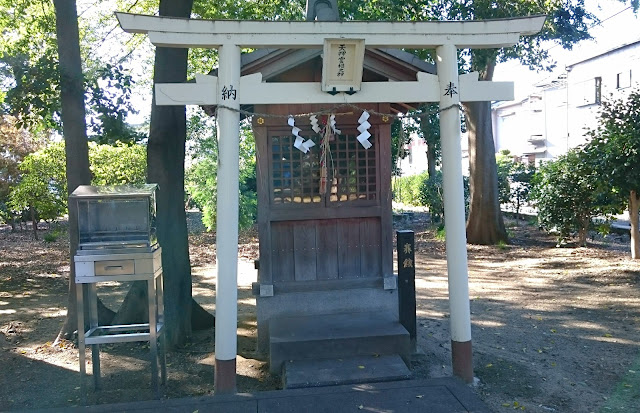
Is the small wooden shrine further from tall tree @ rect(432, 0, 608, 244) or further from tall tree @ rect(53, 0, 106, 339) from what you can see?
tall tree @ rect(432, 0, 608, 244)

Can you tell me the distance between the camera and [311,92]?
5355 mm

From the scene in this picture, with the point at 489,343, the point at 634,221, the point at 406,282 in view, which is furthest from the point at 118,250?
the point at 634,221

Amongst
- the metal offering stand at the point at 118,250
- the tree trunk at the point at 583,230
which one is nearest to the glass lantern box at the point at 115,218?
the metal offering stand at the point at 118,250

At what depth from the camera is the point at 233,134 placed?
520cm

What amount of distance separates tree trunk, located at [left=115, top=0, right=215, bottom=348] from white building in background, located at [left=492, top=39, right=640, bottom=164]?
1671cm

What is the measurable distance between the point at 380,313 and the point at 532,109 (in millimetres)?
→ 35855

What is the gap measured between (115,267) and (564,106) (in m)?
31.9

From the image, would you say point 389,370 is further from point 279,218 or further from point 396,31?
point 396,31

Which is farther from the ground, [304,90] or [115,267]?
[304,90]

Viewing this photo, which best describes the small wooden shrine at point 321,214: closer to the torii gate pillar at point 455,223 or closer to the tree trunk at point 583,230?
the torii gate pillar at point 455,223

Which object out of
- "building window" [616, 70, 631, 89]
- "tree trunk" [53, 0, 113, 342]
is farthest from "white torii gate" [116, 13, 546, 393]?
"building window" [616, 70, 631, 89]

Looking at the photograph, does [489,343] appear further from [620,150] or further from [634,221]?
[634,221]

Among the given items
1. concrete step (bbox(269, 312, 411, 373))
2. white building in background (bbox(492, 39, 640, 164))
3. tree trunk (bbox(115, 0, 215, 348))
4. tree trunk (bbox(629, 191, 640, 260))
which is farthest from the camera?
white building in background (bbox(492, 39, 640, 164))

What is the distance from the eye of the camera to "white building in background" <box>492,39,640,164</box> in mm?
26016
